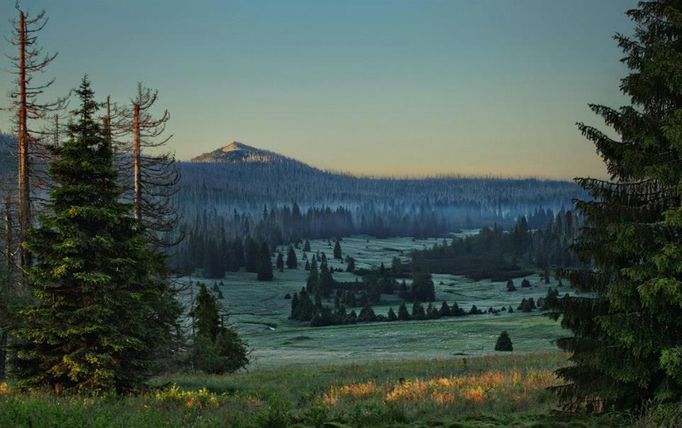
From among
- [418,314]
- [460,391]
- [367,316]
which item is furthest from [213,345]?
[367,316]

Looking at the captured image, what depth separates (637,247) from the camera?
31.6 feet

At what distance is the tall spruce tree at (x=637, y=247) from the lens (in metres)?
9.42

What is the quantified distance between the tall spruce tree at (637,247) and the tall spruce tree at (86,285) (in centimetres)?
1050

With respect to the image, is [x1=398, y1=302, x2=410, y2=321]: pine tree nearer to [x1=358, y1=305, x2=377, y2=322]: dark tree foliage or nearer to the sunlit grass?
[x1=358, y1=305, x2=377, y2=322]: dark tree foliage

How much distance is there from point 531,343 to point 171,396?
205 feet

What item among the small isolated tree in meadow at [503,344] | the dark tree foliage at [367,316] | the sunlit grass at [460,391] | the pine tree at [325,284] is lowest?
the dark tree foliage at [367,316]

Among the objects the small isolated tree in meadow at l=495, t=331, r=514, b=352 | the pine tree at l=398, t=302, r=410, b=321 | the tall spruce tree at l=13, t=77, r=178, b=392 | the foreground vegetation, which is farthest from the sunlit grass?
the pine tree at l=398, t=302, r=410, b=321

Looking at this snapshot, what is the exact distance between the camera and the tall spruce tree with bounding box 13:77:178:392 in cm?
1568

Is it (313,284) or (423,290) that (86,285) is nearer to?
(313,284)

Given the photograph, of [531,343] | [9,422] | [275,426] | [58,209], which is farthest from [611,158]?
[531,343]

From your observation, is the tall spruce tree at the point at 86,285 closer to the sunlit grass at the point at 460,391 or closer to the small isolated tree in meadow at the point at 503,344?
the sunlit grass at the point at 460,391

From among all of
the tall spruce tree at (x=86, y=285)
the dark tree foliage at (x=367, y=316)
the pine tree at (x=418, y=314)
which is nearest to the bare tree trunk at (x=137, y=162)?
the tall spruce tree at (x=86, y=285)

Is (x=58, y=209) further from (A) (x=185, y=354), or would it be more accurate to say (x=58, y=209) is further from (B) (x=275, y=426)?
(A) (x=185, y=354)

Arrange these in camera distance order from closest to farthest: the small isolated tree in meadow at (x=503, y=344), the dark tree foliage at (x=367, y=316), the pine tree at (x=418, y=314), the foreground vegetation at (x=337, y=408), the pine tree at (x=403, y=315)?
1. the foreground vegetation at (x=337, y=408)
2. the small isolated tree in meadow at (x=503, y=344)
3. the pine tree at (x=418, y=314)
4. the pine tree at (x=403, y=315)
5. the dark tree foliage at (x=367, y=316)
